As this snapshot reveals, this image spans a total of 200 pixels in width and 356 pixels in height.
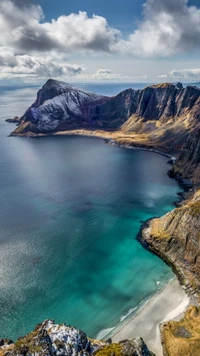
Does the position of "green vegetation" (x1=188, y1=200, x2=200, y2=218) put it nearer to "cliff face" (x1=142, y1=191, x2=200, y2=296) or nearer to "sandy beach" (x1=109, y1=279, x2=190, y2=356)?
"cliff face" (x1=142, y1=191, x2=200, y2=296)

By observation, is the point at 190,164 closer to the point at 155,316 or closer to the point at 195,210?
the point at 195,210

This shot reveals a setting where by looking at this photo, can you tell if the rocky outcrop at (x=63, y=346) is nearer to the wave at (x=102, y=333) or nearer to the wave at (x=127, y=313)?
the wave at (x=102, y=333)

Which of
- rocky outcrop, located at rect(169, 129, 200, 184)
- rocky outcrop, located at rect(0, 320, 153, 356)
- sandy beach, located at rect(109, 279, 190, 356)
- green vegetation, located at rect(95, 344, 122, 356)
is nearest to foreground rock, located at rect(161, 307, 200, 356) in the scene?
sandy beach, located at rect(109, 279, 190, 356)

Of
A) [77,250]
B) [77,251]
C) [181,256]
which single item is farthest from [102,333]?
[181,256]

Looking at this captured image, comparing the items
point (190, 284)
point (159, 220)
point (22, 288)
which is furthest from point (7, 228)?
point (190, 284)

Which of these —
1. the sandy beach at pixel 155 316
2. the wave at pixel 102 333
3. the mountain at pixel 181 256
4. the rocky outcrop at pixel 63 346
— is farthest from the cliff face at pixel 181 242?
the rocky outcrop at pixel 63 346

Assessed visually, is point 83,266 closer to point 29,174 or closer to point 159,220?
point 159,220

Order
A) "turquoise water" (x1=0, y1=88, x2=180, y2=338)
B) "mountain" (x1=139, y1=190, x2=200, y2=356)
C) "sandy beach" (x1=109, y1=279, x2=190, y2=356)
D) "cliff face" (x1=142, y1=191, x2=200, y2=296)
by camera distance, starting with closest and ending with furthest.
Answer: "mountain" (x1=139, y1=190, x2=200, y2=356) < "sandy beach" (x1=109, y1=279, x2=190, y2=356) < "turquoise water" (x1=0, y1=88, x2=180, y2=338) < "cliff face" (x1=142, y1=191, x2=200, y2=296)
